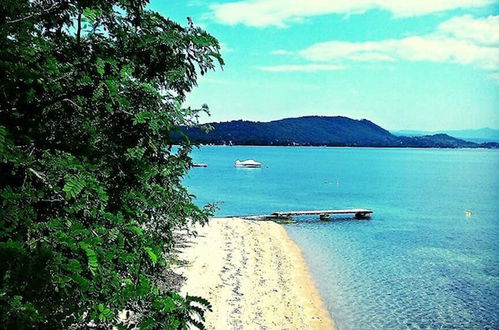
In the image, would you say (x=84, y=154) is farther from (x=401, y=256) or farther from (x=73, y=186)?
(x=401, y=256)

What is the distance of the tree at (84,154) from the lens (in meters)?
4.02

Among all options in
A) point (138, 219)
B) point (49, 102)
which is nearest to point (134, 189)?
point (138, 219)

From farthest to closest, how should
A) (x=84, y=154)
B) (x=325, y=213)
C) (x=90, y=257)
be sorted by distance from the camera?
1. (x=325, y=213)
2. (x=84, y=154)
3. (x=90, y=257)

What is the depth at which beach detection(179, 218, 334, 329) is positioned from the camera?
722 inches

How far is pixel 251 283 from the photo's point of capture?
75.5ft

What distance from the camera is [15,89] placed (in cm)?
461

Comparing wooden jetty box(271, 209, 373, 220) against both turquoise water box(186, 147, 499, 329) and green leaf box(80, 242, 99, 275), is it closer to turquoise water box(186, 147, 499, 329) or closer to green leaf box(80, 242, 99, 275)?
turquoise water box(186, 147, 499, 329)

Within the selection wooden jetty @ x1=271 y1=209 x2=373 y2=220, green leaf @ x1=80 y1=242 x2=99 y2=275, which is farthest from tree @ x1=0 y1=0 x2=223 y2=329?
wooden jetty @ x1=271 y1=209 x2=373 y2=220

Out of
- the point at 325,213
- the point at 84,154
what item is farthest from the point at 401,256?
the point at 84,154

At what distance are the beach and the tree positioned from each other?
11771 millimetres

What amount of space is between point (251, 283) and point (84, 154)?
62.2 feet

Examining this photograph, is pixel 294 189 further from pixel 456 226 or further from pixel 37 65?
pixel 37 65

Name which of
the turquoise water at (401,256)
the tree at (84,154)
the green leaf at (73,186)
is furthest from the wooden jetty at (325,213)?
the green leaf at (73,186)

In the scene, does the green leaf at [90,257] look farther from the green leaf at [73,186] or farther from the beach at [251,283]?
the beach at [251,283]
